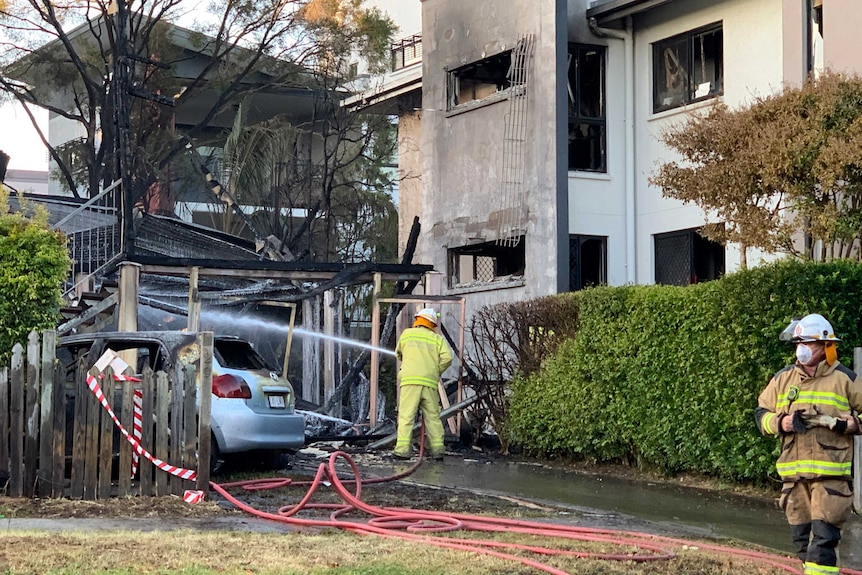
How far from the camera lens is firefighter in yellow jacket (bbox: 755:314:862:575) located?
694 cm

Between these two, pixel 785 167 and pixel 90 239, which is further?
pixel 90 239

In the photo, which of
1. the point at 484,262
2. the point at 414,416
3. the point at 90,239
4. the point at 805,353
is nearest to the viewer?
the point at 805,353

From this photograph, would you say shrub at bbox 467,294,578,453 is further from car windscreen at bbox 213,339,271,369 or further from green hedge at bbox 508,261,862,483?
car windscreen at bbox 213,339,271,369

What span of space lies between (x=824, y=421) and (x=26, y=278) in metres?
7.01

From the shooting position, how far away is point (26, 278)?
35.8ft

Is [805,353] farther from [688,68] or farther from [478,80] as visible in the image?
[478,80]

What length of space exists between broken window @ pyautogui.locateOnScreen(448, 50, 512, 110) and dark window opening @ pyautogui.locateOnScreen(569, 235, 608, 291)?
10.7 feet

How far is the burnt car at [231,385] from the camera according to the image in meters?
12.0

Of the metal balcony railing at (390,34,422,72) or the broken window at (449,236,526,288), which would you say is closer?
the broken window at (449,236,526,288)

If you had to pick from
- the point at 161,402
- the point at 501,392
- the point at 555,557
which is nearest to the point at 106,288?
the point at 501,392

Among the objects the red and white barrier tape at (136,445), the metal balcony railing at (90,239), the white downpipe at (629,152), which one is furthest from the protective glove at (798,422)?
the white downpipe at (629,152)

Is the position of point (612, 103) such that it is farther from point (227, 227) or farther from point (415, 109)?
point (227, 227)

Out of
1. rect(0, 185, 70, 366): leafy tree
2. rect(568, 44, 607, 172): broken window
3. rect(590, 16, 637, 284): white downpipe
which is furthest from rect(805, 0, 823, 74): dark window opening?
rect(0, 185, 70, 366): leafy tree

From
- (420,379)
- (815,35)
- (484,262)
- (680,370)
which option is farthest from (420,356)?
(484,262)
